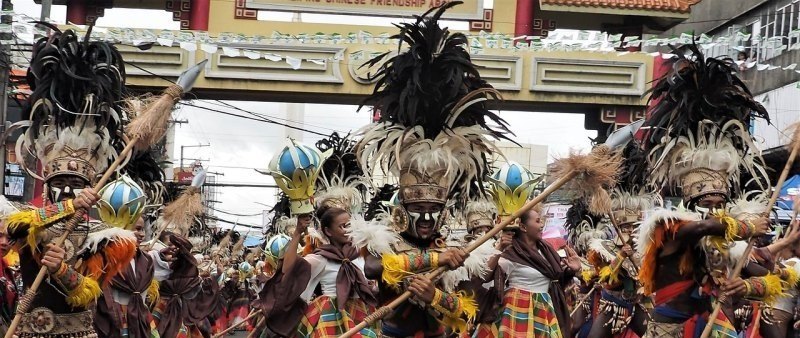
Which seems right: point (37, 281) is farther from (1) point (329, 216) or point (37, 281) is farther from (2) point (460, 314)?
(2) point (460, 314)

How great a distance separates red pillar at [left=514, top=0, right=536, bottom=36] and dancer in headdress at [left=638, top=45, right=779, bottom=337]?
540 inches

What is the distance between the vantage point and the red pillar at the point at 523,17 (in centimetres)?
2230

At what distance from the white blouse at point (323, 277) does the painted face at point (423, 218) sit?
3.83 ft

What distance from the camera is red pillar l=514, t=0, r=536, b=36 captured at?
22297 mm

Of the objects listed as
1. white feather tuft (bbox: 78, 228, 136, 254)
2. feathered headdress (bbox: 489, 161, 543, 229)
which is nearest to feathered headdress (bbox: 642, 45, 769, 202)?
feathered headdress (bbox: 489, 161, 543, 229)

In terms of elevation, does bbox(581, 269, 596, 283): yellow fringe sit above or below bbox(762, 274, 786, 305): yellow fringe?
below

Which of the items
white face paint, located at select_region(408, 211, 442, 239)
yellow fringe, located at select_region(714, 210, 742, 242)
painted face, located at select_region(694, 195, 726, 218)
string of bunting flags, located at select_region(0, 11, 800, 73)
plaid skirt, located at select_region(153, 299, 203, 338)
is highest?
string of bunting flags, located at select_region(0, 11, 800, 73)

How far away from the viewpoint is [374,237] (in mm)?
7562

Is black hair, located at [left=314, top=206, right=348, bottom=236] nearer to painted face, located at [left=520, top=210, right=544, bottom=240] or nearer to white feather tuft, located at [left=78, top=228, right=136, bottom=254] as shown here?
white feather tuft, located at [left=78, top=228, right=136, bottom=254]

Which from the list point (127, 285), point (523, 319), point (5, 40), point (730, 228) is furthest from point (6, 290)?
point (5, 40)

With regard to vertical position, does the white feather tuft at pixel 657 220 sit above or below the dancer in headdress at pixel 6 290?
above

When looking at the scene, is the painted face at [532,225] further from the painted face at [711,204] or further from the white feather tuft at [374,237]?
the white feather tuft at [374,237]

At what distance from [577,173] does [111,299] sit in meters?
3.71

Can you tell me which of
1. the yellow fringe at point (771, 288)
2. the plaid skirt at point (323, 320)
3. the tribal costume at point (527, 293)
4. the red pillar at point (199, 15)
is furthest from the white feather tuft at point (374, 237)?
the red pillar at point (199, 15)
